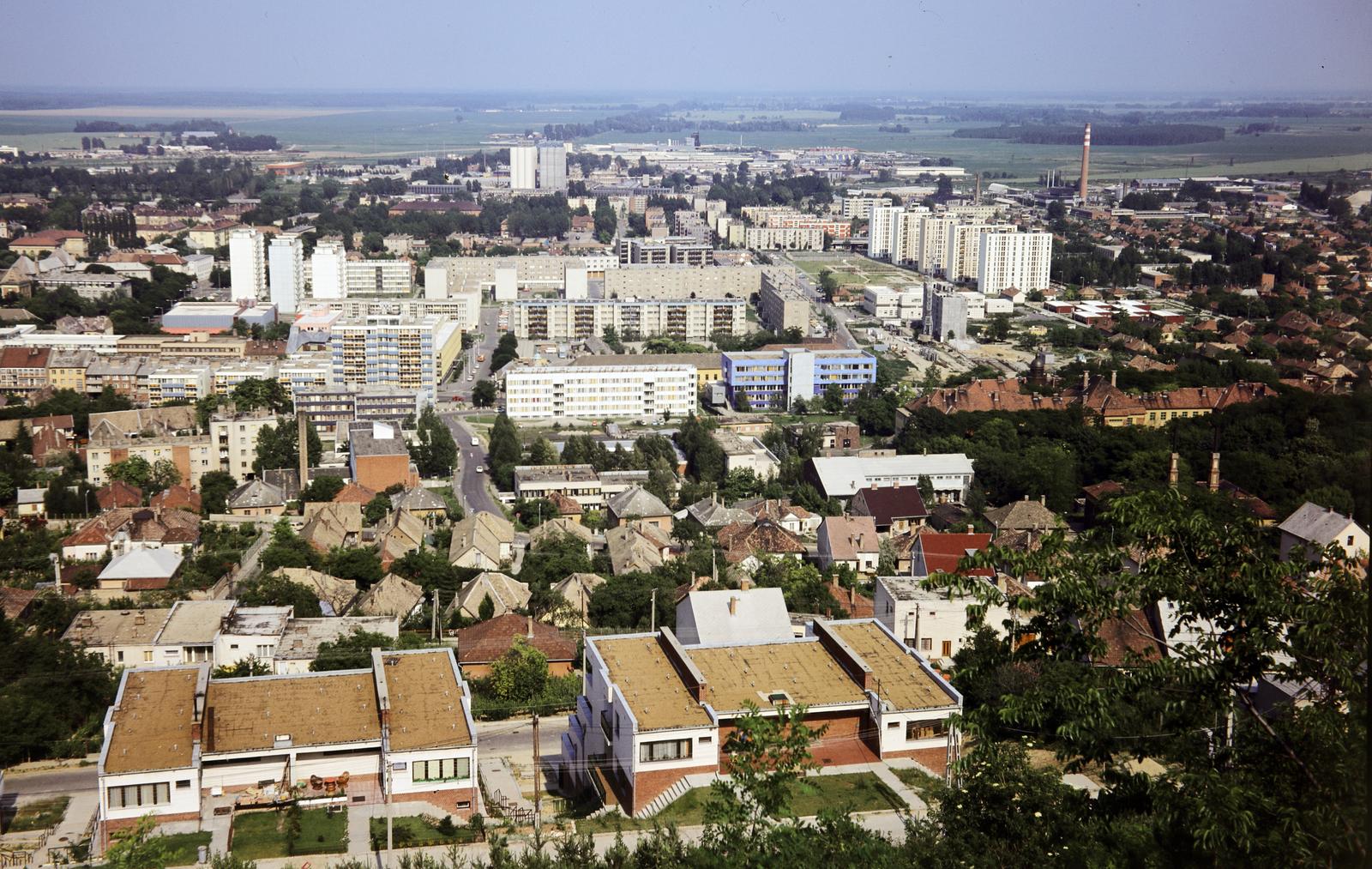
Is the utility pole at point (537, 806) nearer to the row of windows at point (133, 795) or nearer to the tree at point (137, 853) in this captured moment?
the tree at point (137, 853)

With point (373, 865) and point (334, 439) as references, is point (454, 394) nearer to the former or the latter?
point (334, 439)

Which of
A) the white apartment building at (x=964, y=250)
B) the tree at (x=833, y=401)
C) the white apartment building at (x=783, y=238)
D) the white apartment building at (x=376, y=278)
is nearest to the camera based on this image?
the tree at (x=833, y=401)

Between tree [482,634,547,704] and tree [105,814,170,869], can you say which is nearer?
tree [105,814,170,869]

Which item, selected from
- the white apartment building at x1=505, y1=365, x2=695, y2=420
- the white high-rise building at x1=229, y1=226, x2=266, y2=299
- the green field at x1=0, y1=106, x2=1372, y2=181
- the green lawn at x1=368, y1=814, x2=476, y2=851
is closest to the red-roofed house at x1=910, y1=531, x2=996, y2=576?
the green lawn at x1=368, y1=814, x2=476, y2=851

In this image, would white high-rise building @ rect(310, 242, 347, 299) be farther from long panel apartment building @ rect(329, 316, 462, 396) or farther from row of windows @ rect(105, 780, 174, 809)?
row of windows @ rect(105, 780, 174, 809)

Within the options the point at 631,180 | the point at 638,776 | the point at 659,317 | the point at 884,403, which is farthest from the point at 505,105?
the point at 638,776

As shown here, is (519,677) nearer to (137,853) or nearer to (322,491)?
(137,853)

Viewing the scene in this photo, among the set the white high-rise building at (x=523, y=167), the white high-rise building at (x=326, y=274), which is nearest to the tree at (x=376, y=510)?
the white high-rise building at (x=326, y=274)
